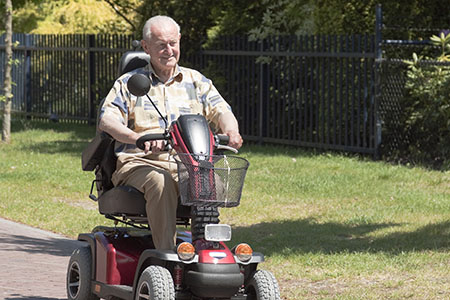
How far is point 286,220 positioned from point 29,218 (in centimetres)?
252

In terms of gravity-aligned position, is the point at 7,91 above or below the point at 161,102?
below

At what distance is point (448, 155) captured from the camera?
43.3 feet

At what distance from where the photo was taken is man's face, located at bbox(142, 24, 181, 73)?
5.90m

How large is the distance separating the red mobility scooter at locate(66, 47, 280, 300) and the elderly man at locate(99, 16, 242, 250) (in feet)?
0.35

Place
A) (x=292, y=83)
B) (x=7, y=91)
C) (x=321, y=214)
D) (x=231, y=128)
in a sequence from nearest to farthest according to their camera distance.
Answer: (x=231, y=128), (x=321, y=214), (x=292, y=83), (x=7, y=91)

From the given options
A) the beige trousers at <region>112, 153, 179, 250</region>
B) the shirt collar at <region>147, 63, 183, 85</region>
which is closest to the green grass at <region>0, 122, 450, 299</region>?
Answer: the beige trousers at <region>112, 153, 179, 250</region>

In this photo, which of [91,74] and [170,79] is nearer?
[170,79]

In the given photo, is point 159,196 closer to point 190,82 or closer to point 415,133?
point 190,82

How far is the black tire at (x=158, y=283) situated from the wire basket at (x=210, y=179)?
1.21 feet

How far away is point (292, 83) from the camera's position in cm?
1596

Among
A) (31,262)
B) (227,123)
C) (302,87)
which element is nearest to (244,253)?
(227,123)

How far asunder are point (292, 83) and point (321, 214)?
20.3 feet

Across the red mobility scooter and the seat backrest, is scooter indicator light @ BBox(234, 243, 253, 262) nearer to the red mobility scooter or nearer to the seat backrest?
the red mobility scooter

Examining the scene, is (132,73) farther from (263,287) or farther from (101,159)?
(263,287)
